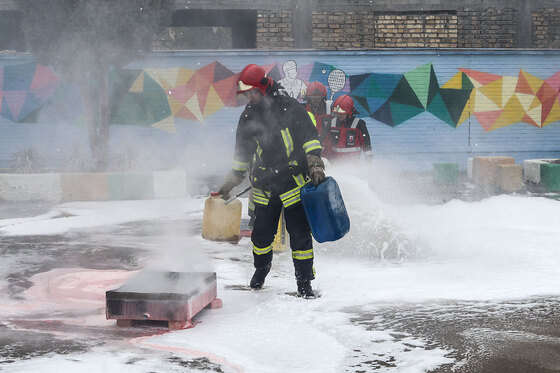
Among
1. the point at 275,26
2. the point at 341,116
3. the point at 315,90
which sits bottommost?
the point at 341,116

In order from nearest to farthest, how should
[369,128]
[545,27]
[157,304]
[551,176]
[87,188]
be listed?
[157,304], [87,188], [551,176], [369,128], [545,27]

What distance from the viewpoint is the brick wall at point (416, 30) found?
1809 centimetres

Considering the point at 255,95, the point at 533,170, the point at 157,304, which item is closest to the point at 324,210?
the point at 255,95

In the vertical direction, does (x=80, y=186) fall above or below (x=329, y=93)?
below

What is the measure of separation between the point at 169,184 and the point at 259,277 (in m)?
6.93

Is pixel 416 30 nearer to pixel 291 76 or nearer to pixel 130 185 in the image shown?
pixel 291 76

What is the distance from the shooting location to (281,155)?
18.2 feet

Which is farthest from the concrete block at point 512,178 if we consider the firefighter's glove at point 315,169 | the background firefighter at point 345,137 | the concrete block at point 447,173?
the firefighter's glove at point 315,169

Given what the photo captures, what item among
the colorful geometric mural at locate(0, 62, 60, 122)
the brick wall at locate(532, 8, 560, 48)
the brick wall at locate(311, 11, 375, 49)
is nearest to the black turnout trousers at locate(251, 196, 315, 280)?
the colorful geometric mural at locate(0, 62, 60, 122)

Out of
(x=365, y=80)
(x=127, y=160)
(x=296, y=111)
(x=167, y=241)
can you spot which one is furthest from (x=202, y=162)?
(x=296, y=111)

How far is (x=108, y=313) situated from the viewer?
189 inches

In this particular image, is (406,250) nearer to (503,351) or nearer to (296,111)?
(296,111)

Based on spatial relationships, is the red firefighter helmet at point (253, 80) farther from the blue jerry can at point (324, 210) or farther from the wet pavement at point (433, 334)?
the wet pavement at point (433, 334)

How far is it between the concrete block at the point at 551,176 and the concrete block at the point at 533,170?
324 mm
